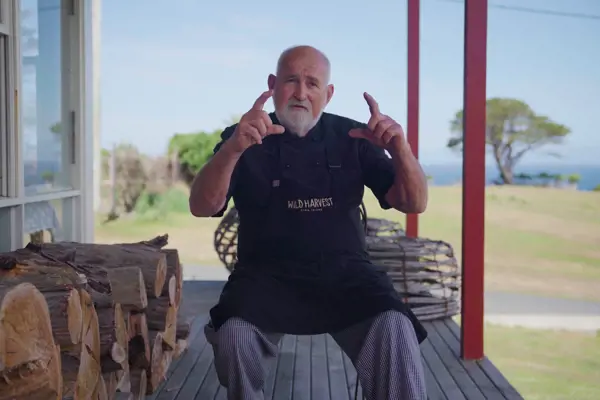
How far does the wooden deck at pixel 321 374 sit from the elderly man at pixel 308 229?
2.38 feet

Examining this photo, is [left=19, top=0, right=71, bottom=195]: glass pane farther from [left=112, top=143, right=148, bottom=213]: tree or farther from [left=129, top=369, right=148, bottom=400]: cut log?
[left=112, top=143, right=148, bottom=213]: tree

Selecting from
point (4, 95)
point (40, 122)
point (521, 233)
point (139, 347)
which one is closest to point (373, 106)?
point (139, 347)

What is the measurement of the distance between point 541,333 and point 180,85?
6.85 m

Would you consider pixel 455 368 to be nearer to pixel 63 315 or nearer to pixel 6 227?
pixel 63 315

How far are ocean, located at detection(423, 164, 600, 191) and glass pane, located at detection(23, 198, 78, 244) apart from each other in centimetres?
568

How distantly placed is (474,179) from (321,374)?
1.11 m

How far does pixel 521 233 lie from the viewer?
9375 millimetres

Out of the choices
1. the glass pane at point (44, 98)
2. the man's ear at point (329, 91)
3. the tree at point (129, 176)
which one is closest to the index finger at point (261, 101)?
the man's ear at point (329, 91)

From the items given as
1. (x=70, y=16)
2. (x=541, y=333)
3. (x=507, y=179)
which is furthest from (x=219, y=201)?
(x=507, y=179)

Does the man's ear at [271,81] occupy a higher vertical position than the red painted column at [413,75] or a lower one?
lower

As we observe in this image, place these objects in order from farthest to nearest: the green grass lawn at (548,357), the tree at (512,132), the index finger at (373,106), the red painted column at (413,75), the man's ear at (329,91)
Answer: the tree at (512,132) → the green grass lawn at (548,357) → the red painted column at (413,75) → the man's ear at (329,91) → the index finger at (373,106)

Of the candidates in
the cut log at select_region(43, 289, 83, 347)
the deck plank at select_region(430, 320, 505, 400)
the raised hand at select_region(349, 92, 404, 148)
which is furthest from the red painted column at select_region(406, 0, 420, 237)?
the cut log at select_region(43, 289, 83, 347)

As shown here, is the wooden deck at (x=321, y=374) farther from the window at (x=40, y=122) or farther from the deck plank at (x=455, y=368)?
the window at (x=40, y=122)

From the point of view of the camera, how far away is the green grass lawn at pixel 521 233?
876cm
